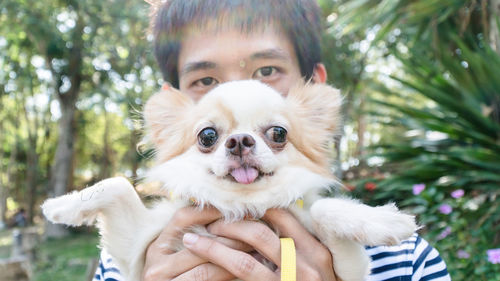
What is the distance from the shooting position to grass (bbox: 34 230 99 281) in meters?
7.84

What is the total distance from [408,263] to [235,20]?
1.32 metres

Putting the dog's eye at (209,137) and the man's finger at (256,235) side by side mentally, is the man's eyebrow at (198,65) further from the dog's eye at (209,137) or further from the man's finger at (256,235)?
the man's finger at (256,235)

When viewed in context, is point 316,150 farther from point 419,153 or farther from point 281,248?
point 419,153

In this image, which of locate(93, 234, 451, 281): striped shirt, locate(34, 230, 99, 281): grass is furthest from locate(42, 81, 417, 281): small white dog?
locate(34, 230, 99, 281): grass

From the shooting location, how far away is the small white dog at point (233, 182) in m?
1.49

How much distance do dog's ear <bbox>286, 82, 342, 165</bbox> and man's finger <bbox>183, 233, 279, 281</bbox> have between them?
605 mm

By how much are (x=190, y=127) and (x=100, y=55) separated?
1138cm

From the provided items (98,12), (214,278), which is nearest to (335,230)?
(214,278)

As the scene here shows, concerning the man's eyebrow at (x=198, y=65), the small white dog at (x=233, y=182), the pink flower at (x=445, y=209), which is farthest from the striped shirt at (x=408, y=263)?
the pink flower at (x=445, y=209)

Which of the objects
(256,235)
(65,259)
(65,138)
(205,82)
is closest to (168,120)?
(205,82)

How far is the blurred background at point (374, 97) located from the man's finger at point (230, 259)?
559 mm

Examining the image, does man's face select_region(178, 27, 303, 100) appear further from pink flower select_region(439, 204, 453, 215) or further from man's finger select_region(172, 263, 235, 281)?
pink flower select_region(439, 204, 453, 215)

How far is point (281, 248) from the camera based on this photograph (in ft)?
4.81

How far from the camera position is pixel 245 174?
1.55 metres
